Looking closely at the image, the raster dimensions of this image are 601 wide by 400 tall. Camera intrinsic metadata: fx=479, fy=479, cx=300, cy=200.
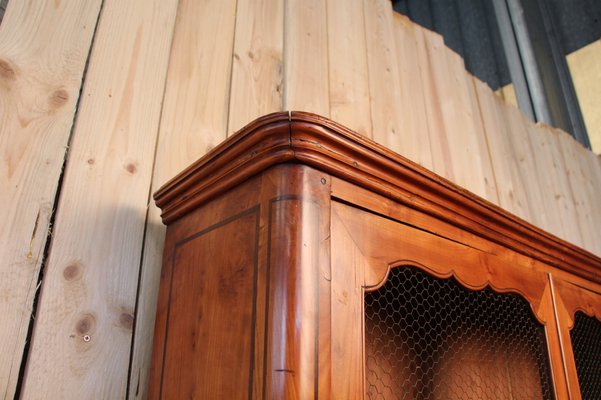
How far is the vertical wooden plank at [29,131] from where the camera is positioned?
615mm

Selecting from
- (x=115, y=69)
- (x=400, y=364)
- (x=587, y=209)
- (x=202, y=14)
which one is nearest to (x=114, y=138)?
(x=115, y=69)

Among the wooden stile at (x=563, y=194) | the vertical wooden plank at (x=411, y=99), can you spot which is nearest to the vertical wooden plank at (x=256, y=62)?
the vertical wooden plank at (x=411, y=99)

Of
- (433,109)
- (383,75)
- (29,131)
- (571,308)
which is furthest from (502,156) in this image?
(29,131)

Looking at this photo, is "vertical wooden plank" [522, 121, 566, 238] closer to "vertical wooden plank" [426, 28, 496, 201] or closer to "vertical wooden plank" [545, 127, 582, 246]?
"vertical wooden plank" [545, 127, 582, 246]

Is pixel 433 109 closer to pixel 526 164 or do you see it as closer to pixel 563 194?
pixel 526 164

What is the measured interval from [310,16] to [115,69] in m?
0.54

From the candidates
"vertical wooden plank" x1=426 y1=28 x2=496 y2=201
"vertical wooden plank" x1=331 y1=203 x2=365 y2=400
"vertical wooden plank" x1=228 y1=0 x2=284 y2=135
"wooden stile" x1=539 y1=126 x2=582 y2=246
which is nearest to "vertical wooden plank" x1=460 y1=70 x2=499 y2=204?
"vertical wooden plank" x1=426 y1=28 x2=496 y2=201

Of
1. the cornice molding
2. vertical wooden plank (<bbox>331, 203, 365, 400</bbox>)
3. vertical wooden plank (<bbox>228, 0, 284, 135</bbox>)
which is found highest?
vertical wooden plank (<bbox>228, 0, 284, 135</bbox>)

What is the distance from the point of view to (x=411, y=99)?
4.37ft

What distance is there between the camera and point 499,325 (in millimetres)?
797

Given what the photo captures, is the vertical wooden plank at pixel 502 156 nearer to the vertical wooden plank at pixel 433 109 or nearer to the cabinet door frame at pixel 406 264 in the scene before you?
the vertical wooden plank at pixel 433 109

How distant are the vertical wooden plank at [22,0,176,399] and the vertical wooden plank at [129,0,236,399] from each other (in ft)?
0.05

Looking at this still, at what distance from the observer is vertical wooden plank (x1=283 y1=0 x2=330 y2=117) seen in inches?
41.6

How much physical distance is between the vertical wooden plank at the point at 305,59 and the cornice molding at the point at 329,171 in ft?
1.47
